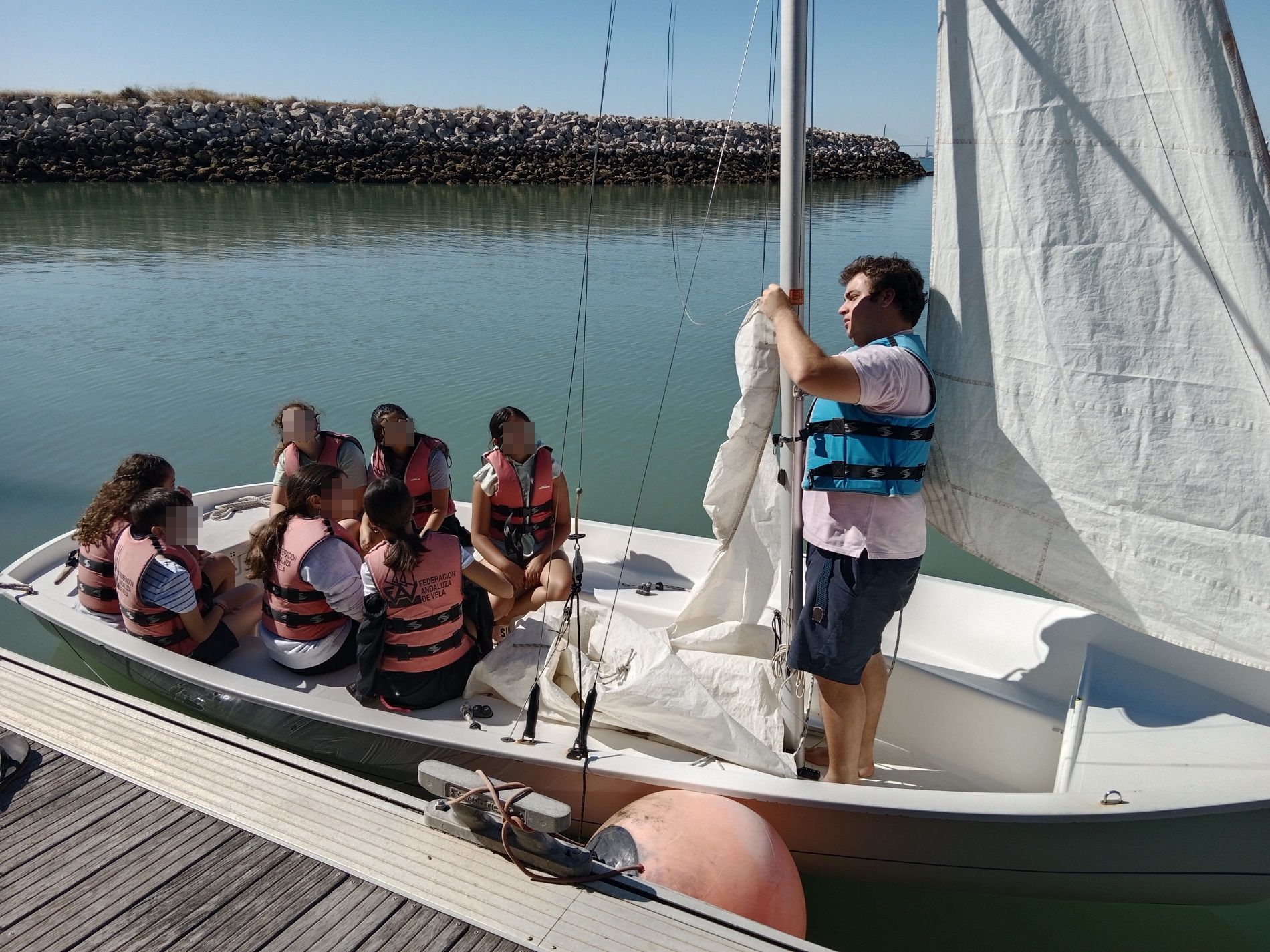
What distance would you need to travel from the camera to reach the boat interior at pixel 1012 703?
291cm

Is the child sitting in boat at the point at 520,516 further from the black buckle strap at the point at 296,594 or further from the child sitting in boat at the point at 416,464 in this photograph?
the black buckle strap at the point at 296,594

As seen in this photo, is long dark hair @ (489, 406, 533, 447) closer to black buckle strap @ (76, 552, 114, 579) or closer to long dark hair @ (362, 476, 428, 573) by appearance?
long dark hair @ (362, 476, 428, 573)

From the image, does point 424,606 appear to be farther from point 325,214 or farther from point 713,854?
point 325,214

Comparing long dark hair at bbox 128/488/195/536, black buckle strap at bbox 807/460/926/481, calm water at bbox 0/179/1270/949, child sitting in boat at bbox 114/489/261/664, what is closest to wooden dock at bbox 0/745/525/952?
child sitting in boat at bbox 114/489/261/664

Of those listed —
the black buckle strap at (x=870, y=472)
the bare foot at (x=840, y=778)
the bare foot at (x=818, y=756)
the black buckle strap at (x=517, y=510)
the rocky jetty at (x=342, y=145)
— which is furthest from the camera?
the rocky jetty at (x=342, y=145)

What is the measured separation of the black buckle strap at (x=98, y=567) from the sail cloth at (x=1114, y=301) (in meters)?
3.65

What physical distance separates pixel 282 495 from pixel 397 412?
706 mm

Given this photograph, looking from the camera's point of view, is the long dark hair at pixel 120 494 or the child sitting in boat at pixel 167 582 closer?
the child sitting in boat at pixel 167 582

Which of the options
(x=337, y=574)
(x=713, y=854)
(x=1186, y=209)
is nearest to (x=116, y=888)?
(x=337, y=574)

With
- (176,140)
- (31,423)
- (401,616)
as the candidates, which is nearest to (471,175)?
(176,140)

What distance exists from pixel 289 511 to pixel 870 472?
2.25 meters

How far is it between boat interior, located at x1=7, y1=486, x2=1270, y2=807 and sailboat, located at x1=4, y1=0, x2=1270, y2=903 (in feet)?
0.04

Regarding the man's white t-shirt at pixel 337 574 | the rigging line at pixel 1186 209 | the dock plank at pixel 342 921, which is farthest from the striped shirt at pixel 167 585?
the rigging line at pixel 1186 209

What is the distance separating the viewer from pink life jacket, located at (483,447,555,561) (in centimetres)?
423
